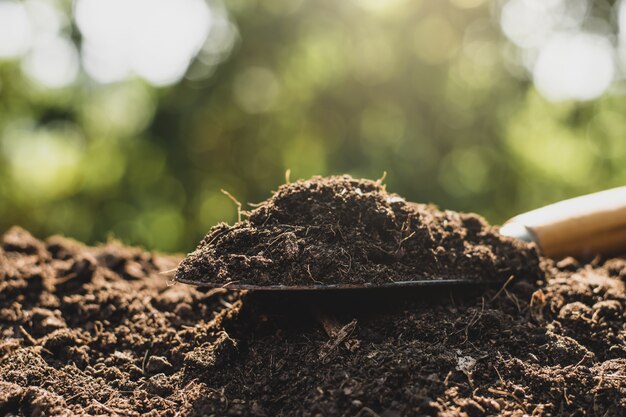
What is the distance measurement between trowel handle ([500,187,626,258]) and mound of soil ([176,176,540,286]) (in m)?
0.33

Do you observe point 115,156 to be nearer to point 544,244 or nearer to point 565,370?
point 544,244

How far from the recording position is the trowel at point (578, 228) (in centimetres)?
350

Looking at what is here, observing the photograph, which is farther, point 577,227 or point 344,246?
point 577,227

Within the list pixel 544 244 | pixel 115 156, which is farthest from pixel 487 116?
pixel 544 244

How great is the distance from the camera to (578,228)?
3566 mm

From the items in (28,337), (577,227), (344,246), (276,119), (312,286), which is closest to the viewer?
(312,286)

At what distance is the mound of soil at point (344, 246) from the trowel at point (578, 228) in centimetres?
31

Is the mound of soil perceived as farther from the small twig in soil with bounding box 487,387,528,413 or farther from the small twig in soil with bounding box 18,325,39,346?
the small twig in soil with bounding box 18,325,39,346

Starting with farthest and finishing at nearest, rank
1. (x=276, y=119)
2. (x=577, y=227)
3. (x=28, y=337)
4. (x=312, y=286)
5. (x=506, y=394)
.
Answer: (x=276, y=119)
(x=577, y=227)
(x=28, y=337)
(x=312, y=286)
(x=506, y=394)

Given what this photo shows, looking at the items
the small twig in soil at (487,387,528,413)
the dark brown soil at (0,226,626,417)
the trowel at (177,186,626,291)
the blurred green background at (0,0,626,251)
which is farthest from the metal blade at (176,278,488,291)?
the blurred green background at (0,0,626,251)

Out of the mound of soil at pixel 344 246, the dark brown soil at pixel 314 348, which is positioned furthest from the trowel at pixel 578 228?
the mound of soil at pixel 344 246

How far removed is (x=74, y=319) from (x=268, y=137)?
875 cm

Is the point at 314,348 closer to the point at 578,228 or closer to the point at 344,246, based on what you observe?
the point at 344,246

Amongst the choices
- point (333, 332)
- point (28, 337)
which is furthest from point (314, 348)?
point (28, 337)
